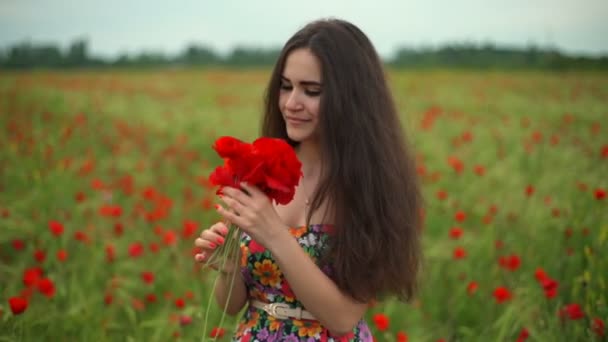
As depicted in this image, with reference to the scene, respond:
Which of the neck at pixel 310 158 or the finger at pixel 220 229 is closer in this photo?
the finger at pixel 220 229

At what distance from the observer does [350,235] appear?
50.7 inches

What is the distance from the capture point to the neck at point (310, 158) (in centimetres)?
144

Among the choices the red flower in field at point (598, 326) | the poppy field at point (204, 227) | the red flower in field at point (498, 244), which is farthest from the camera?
the red flower in field at point (498, 244)

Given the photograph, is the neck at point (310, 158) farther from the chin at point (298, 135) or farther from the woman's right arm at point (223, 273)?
the woman's right arm at point (223, 273)

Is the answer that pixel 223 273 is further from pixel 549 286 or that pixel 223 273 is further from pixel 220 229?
pixel 549 286

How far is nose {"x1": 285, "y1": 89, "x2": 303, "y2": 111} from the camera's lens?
1.31 m

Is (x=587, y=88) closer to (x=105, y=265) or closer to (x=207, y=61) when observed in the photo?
(x=105, y=265)

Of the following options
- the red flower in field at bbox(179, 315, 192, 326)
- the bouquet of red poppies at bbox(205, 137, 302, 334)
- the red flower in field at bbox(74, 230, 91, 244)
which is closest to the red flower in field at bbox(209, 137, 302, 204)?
the bouquet of red poppies at bbox(205, 137, 302, 334)

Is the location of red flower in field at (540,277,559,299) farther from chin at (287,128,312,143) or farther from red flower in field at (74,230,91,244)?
red flower in field at (74,230,91,244)

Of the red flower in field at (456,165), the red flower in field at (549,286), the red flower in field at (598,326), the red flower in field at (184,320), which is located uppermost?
the red flower in field at (456,165)

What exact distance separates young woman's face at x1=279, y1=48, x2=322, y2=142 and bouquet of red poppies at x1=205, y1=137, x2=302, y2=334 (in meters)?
0.33

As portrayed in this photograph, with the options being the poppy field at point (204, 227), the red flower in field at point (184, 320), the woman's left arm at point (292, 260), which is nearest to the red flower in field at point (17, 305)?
the poppy field at point (204, 227)

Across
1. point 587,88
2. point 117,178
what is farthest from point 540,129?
point 117,178

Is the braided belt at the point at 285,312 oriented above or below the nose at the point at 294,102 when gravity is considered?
below
